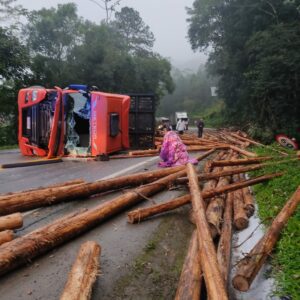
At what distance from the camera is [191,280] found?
3.03 meters

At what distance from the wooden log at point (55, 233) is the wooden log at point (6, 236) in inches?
7.6

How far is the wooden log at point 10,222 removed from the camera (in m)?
3.96

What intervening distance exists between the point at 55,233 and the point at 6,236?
0.48m

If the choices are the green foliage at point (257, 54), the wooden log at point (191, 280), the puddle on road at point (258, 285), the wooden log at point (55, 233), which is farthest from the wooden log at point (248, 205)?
the green foliage at point (257, 54)

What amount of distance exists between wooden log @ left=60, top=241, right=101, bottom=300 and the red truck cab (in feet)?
24.9

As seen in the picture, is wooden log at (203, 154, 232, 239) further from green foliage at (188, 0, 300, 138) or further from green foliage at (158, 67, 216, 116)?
green foliage at (158, 67, 216, 116)

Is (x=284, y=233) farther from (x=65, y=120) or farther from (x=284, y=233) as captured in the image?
(x=65, y=120)

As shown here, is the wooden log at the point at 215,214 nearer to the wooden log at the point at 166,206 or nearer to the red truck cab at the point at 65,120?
the wooden log at the point at 166,206

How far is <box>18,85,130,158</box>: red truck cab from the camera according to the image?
1066 cm

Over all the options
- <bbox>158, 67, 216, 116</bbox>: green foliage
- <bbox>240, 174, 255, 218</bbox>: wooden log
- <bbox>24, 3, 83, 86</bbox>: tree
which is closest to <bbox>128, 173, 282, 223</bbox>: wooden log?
<bbox>240, 174, 255, 218</bbox>: wooden log

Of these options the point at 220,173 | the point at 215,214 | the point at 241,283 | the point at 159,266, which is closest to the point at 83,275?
the point at 159,266

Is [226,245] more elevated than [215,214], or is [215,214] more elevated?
[215,214]

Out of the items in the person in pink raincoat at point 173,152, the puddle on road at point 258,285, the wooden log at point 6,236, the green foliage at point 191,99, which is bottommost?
the puddle on road at point 258,285

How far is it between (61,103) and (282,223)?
791 centimetres
